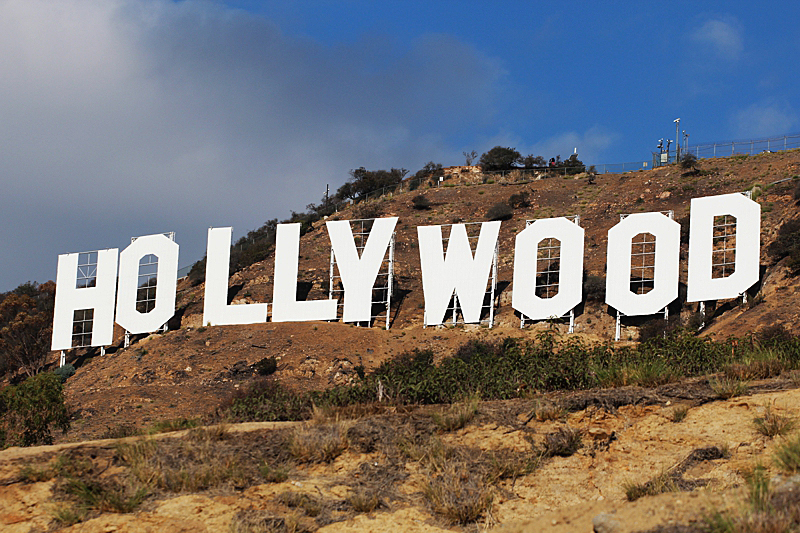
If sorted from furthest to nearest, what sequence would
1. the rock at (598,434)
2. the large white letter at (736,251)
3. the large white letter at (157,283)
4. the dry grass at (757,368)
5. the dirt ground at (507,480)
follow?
the large white letter at (157,283) → the large white letter at (736,251) → the dry grass at (757,368) → the rock at (598,434) → the dirt ground at (507,480)

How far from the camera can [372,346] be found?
123 feet

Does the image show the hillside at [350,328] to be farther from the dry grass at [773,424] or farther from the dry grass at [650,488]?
the dry grass at [650,488]

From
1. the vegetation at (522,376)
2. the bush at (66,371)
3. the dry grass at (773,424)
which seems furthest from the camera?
the bush at (66,371)

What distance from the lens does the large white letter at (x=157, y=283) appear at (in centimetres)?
4247

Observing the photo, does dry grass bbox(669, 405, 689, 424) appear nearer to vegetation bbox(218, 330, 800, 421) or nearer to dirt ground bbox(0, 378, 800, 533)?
dirt ground bbox(0, 378, 800, 533)

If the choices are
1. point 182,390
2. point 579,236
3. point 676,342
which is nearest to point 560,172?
point 579,236

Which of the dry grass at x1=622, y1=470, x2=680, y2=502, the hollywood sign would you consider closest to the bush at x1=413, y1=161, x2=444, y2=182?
the hollywood sign

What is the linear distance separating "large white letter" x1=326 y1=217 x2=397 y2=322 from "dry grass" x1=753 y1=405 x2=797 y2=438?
1169 inches

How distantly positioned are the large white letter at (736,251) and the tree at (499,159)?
37705 mm

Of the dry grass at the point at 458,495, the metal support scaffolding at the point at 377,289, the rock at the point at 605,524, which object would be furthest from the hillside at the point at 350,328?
the rock at the point at 605,524

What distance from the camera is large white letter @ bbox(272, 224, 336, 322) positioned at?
131ft

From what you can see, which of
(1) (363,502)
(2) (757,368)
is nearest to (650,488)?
(1) (363,502)

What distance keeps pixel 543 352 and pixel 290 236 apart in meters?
26.8

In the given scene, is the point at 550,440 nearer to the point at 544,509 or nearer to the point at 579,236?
the point at 544,509
